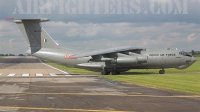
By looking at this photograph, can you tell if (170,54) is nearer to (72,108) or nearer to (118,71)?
(118,71)

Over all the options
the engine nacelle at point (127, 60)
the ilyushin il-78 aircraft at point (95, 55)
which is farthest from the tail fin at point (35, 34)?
the engine nacelle at point (127, 60)

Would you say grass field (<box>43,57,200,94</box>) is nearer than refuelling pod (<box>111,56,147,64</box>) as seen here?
Yes

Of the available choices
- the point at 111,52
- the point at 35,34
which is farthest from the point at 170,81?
the point at 35,34

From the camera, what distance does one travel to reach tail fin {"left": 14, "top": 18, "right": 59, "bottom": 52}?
35531mm

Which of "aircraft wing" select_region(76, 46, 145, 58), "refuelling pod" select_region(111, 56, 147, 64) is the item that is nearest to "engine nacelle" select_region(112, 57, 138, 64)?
"refuelling pod" select_region(111, 56, 147, 64)

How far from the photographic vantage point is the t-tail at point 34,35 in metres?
35.6

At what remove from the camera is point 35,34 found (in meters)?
36.0

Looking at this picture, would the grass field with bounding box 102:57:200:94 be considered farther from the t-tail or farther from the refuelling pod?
the t-tail

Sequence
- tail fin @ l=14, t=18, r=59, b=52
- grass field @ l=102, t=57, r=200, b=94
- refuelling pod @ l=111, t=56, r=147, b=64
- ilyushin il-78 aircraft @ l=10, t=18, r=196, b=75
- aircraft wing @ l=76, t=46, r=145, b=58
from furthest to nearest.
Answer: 1. tail fin @ l=14, t=18, r=59, b=52
2. ilyushin il-78 aircraft @ l=10, t=18, r=196, b=75
3. refuelling pod @ l=111, t=56, r=147, b=64
4. aircraft wing @ l=76, t=46, r=145, b=58
5. grass field @ l=102, t=57, r=200, b=94

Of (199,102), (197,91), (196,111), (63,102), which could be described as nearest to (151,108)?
(196,111)

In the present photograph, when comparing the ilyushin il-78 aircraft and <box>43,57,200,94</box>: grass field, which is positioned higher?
the ilyushin il-78 aircraft

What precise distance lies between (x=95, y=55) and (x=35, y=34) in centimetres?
745

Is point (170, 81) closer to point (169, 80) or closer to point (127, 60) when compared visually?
point (169, 80)

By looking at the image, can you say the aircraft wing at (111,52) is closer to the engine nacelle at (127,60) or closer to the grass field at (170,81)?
the engine nacelle at (127,60)
